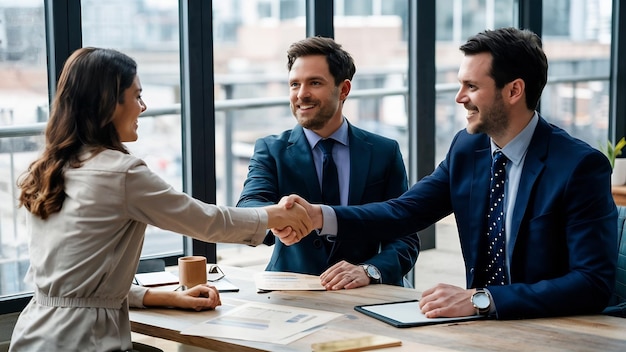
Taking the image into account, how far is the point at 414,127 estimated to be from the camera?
16.2ft

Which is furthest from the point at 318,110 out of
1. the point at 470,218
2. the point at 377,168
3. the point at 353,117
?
the point at 353,117

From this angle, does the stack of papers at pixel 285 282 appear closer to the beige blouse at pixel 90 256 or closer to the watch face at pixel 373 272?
the watch face at pixel 373 272

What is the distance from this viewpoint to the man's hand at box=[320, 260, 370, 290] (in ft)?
8.83

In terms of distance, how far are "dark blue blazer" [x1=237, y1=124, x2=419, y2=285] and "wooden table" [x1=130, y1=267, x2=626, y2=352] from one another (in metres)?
0.51

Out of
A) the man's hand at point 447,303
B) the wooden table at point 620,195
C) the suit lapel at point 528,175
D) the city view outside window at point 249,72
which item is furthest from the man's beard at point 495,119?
the wooden table at point 620,195

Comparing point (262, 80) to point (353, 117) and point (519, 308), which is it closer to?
point (353, 117)

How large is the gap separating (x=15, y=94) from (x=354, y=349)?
2.00 m

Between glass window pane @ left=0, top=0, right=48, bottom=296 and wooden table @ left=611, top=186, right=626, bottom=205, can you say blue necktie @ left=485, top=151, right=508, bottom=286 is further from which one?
wooden table @ left=611, top=186, right=626, bottom=205

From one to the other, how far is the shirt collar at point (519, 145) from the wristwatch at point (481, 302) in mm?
465

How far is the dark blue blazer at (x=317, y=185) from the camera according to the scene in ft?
10.1

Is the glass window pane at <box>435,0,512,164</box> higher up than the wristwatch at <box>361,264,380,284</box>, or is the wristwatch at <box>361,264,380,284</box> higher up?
the glass window pane at <box>435,0,512,164</box>

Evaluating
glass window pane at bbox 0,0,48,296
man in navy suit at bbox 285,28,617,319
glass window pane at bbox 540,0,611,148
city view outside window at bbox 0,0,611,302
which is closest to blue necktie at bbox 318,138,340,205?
man in navy suit at bbox 285,28,617,319

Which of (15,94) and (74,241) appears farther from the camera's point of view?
(15,94)

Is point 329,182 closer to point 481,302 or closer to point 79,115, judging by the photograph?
point 481,302
